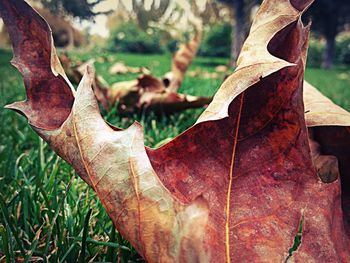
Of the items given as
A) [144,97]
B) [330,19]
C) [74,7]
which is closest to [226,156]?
[144,97]

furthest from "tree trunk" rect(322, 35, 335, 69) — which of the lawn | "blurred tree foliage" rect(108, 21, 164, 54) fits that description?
the lawn

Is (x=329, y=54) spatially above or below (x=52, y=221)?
below

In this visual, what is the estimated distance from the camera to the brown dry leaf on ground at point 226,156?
43 cm

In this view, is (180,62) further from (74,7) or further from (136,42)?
(136,42)

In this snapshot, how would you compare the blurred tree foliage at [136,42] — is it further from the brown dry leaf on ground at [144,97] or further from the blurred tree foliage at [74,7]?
the brown dry leaf on ground at [144,97]

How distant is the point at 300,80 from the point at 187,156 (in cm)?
18

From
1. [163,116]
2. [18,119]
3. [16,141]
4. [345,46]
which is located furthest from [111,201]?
[345,46]

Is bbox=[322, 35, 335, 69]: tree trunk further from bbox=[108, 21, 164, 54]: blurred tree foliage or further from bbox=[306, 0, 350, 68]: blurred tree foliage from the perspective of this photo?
bbox=[108, 21, 164, 54]: blurred tree foliage

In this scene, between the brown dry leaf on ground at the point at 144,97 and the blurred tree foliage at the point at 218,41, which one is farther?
the blurred tree foliage at the point at 218,41

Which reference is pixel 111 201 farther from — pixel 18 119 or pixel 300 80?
pixel 18 119

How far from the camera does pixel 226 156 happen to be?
1.71 feet

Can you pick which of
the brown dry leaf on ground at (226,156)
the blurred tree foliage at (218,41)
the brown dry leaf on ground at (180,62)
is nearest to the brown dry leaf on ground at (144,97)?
the brown dry leaf on ground at (180,62)

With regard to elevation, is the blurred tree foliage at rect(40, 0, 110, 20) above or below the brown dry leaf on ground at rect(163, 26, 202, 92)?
above

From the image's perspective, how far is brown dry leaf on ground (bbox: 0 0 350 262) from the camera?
16.8 inches
